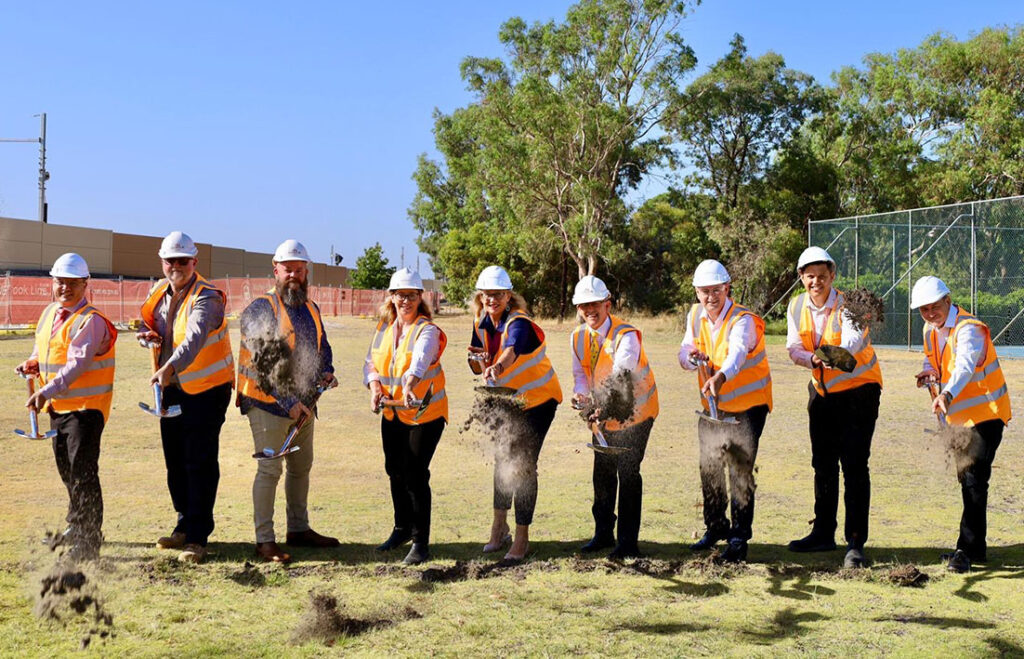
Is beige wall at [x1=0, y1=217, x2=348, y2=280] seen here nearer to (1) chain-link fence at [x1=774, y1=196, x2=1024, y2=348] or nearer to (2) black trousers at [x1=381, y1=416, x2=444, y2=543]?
(1) chain-link fence at [x1=774, y1=196, x2=1024, y2=348]

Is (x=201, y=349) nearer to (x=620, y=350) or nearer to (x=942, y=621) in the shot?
(x=620, y=350)

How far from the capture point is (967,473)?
5.95 m

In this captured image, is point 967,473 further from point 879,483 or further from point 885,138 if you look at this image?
point 885,138

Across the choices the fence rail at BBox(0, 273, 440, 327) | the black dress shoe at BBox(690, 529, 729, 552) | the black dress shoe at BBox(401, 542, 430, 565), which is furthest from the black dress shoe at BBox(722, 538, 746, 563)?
the fence rail at BBox(0, 273, 440, 327)

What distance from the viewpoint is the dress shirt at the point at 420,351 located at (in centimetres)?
589

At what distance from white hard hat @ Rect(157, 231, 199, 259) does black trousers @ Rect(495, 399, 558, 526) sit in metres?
2.47

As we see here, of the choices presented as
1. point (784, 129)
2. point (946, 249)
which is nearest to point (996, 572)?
point (946, 249)

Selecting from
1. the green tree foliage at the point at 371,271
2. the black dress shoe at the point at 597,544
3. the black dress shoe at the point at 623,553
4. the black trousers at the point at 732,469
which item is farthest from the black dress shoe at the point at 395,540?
the green tree foliage at the point at 371,271

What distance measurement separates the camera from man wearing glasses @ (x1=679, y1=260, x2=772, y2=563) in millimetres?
5938

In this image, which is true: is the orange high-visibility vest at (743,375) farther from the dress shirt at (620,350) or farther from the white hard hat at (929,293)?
the white hard hat at (929,293)

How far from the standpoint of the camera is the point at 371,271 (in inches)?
2298

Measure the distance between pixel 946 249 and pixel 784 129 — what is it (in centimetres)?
2145

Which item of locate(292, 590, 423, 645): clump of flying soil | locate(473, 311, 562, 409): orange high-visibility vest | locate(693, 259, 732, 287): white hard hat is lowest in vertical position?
locate(292, 590, 423, 645): clump of flying soil

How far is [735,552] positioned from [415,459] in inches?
86.3
